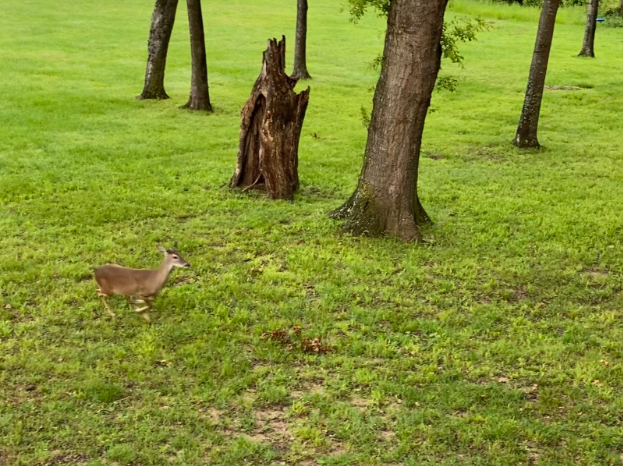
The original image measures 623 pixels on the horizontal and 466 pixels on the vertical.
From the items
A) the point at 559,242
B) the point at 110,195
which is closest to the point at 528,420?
the point at 559,242

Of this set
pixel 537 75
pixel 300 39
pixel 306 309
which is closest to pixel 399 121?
pixel 306 309

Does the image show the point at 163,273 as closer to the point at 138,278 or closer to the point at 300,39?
the point at 138,278

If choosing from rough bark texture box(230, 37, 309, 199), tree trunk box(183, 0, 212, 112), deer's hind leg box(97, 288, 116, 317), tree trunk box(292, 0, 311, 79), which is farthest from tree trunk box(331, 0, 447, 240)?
tree trunk box(292, 0, 311, 79)

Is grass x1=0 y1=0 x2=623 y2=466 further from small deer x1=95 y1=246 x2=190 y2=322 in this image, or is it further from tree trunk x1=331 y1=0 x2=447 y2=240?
tree trunk x1=331 y1=0 x2=447 y2=240

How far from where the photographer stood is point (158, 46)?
17.5m

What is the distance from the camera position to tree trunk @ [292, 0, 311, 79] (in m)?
20.8

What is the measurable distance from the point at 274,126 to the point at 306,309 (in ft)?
12.7

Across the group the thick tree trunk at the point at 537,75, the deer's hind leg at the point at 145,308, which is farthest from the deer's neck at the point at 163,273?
the thick tree trunk at the point at 537,75

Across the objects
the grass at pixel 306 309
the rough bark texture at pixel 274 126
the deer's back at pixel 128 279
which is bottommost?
the grass at pixel 306 309

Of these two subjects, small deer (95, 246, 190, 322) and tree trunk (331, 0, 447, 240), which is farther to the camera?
tree trunk (331, 0, 447, 240)

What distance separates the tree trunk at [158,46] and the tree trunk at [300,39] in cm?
436

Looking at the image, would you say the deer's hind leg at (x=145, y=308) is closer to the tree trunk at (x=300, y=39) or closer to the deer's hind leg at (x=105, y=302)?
the deer's hind leg at (x=105, y=302)

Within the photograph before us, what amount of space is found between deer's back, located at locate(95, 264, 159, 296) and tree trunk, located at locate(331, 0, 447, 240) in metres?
3.03

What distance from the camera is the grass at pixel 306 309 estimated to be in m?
4.71
